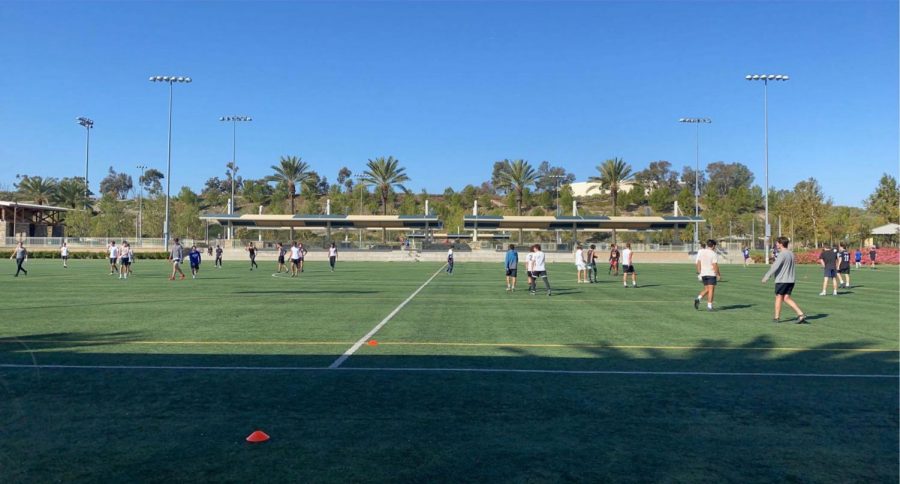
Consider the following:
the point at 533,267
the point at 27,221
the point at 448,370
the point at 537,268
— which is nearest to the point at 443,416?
the point at 448,370

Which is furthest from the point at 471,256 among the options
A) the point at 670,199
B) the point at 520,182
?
the point at 670,199

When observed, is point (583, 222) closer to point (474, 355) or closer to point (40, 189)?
point (474, 355)

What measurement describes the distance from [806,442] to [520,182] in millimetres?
76903

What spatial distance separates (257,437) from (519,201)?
76.0 meters

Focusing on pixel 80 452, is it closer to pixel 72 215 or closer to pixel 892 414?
pixel 892 414

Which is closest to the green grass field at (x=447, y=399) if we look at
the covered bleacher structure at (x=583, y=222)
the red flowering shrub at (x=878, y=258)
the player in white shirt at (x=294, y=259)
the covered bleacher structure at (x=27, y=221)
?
the player in white shirt at (x=294, y=259)

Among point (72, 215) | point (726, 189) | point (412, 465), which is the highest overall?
point (726, 189)

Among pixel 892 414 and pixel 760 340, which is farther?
pixel 760 340

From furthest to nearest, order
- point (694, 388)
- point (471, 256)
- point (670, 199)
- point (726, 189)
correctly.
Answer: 1. point (726, 189)
2. point (670, 199)
3. point (471, 256)
4. point (694, 388)

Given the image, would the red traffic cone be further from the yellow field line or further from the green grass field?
the yellow field line

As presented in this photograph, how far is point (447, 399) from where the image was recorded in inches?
259

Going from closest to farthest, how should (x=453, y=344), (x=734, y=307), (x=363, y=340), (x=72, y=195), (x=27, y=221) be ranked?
(x=453, y=344)
(x=363, y=340)
(x=734, y=307)
(x=27, y=221)
(x=72, y=195)

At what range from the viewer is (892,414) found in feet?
20.1

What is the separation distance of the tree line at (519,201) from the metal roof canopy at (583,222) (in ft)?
13.8
